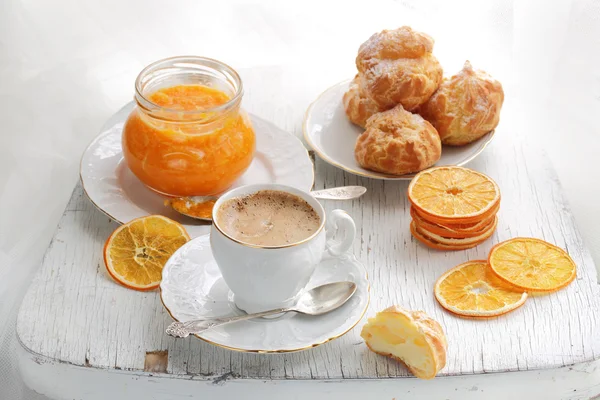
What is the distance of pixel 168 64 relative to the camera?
1.94 metres

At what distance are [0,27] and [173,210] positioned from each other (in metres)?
1.44

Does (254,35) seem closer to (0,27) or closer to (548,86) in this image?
(0,27)

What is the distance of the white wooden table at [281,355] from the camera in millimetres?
1517

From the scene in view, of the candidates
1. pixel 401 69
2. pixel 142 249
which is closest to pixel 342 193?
pixel 401 69

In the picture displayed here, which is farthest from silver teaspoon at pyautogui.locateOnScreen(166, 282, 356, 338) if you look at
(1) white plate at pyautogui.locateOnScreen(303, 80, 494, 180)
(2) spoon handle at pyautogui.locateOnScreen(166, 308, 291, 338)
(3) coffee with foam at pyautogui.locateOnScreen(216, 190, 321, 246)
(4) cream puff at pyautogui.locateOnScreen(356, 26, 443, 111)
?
(4) cream puff at pyautogui.locateOnScreen(356, 26, 443, 111)

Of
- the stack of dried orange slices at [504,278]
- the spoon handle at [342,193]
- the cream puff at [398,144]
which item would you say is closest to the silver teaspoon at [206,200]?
the spoon handle at [342,193]

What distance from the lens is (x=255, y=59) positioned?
3.09 meters

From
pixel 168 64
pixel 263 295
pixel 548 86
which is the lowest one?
pixel 548 86

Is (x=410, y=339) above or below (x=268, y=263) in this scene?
below

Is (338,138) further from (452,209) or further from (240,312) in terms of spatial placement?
(240,312)

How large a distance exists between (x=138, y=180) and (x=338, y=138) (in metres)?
0.58

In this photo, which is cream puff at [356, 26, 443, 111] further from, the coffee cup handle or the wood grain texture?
the coffee cup handle

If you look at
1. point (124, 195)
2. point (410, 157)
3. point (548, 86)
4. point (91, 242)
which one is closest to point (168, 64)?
point (124, 195)

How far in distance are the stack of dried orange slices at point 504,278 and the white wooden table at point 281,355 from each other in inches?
1.0
